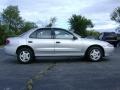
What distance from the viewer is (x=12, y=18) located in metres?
89.6

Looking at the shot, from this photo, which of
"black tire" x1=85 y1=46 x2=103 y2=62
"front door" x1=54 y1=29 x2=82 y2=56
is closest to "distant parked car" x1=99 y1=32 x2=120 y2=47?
"black tire" x1=85 y1=46 x2=103 y2=62

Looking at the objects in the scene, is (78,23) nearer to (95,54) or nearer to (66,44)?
(95,54)

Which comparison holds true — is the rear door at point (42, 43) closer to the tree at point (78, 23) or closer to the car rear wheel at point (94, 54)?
the car rear wheel at point (94, 54)

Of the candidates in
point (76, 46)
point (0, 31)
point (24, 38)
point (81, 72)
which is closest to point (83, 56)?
point (76, 46)

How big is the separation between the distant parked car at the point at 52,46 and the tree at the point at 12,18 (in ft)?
232

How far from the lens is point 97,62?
50.6 ft

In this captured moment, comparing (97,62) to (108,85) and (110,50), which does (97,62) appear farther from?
(108,85)

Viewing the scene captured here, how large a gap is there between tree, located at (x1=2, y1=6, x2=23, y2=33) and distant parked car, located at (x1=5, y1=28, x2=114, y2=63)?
70750mm

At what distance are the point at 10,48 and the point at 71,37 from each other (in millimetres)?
2524

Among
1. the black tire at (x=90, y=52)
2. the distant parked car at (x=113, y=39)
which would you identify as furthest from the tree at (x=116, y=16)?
the black tire at (x=90, y=52)

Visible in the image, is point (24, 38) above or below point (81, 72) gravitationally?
above

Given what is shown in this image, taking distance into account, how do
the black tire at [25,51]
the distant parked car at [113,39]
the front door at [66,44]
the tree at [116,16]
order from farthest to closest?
the tree at [116,16] → the distant parked car at [113,39] → the front door at [66,44] → the black tire at [25,51]

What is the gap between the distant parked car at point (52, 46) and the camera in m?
15.3

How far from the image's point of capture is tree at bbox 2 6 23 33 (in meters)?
87.2
